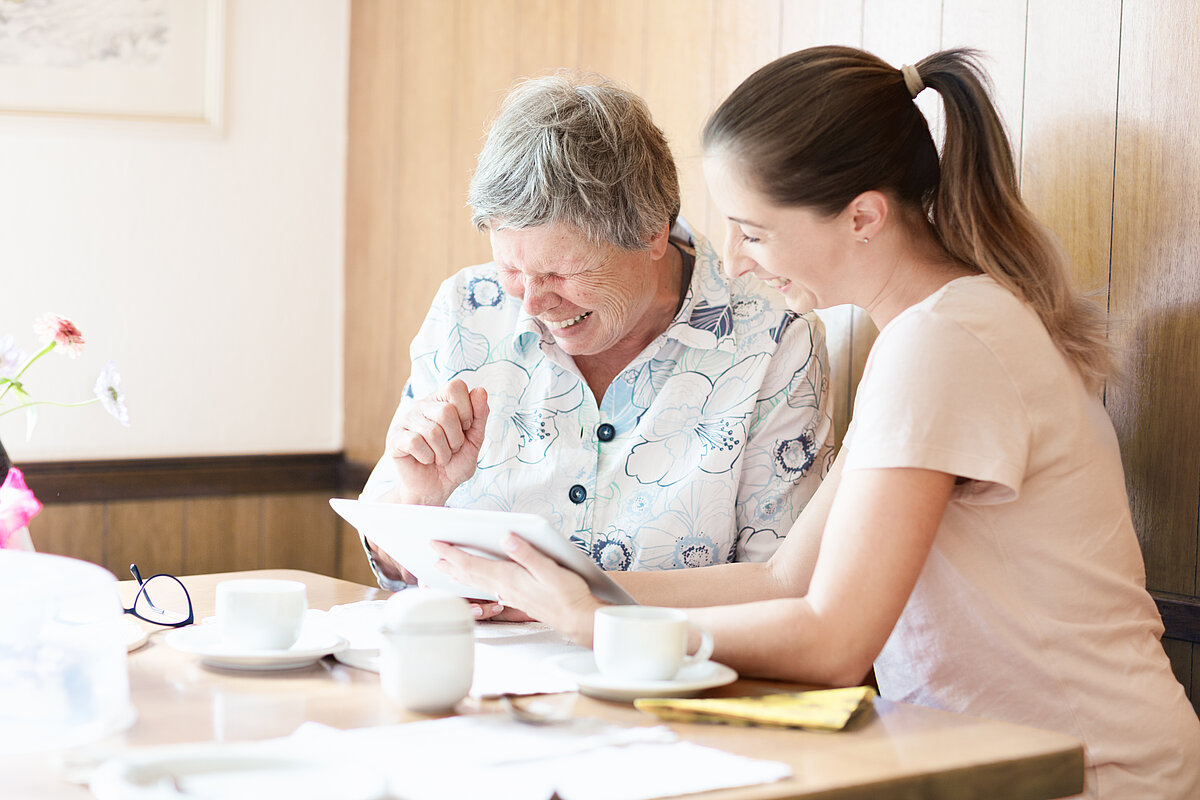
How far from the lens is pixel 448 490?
1.73m

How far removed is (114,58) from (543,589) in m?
2.32

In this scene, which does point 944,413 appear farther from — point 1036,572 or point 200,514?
point 200,514

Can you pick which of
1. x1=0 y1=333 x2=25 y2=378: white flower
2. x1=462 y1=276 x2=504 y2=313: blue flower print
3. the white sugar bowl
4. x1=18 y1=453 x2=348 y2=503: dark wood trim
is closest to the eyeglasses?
x1=0 y1=333 x2=25 y2=378: white flower

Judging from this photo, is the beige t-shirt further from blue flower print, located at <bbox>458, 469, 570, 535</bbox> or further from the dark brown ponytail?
blue flower print, located at <bbox>458, 469, 570, 535</bbox>

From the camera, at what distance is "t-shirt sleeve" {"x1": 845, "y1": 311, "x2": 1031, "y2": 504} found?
1.14 m

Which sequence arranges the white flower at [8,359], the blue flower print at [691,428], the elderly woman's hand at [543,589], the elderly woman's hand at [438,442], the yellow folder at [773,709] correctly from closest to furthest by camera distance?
the yellow folder at [773,709], the elderly woman's hand at [543,589], the white flower at [8,359], the elderly woman's hand at [438,442], the blue flower print at [691,428]

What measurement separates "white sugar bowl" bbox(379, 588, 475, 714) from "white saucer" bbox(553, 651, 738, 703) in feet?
0.36

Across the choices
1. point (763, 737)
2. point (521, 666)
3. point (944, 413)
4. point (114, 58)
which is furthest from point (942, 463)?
point (114, 58)

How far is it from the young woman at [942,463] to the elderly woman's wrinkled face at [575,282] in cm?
36

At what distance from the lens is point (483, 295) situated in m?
1.93

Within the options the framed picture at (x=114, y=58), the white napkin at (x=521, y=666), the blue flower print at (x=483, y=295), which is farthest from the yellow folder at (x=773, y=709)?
the framed picture at (x=114, y=58)

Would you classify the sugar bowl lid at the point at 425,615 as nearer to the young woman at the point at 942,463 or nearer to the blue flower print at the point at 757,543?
the young woman at the point at 942,463

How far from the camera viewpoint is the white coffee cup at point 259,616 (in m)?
1.21

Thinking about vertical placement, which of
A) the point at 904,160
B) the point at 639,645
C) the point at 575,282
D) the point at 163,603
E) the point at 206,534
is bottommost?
the point at 206,534
